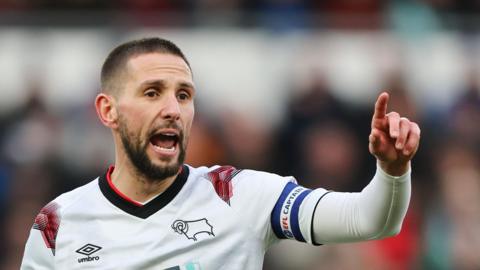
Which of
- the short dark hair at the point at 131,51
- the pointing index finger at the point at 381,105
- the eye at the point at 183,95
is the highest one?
the short dark hair at the point at 131,51

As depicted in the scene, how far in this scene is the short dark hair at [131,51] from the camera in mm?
5723

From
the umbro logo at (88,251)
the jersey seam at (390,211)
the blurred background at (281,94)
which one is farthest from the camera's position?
the blurred background at (281,94)

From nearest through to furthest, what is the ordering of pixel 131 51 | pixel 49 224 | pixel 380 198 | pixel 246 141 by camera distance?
1. pixel 380 198
2. pixel 49 224
3. pixel 131 51
4. pixel 246 141

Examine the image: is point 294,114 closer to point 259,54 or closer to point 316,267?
point 259,54

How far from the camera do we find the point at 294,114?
38.2ft

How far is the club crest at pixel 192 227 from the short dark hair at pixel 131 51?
2.73ft

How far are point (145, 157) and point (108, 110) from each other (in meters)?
0.39

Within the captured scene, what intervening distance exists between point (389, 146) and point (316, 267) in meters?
5.74

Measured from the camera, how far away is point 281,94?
40.4 feet

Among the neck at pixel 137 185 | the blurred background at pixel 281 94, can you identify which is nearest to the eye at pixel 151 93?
the neck at pixel 137 185

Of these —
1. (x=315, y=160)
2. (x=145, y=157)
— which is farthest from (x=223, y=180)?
(x=315, y=160)

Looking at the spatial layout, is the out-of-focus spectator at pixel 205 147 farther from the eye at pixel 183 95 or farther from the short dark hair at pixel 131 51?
the eye at pixel 183 95

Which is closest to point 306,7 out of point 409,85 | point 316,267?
point 409,85

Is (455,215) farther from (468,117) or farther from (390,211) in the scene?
(390,211)
